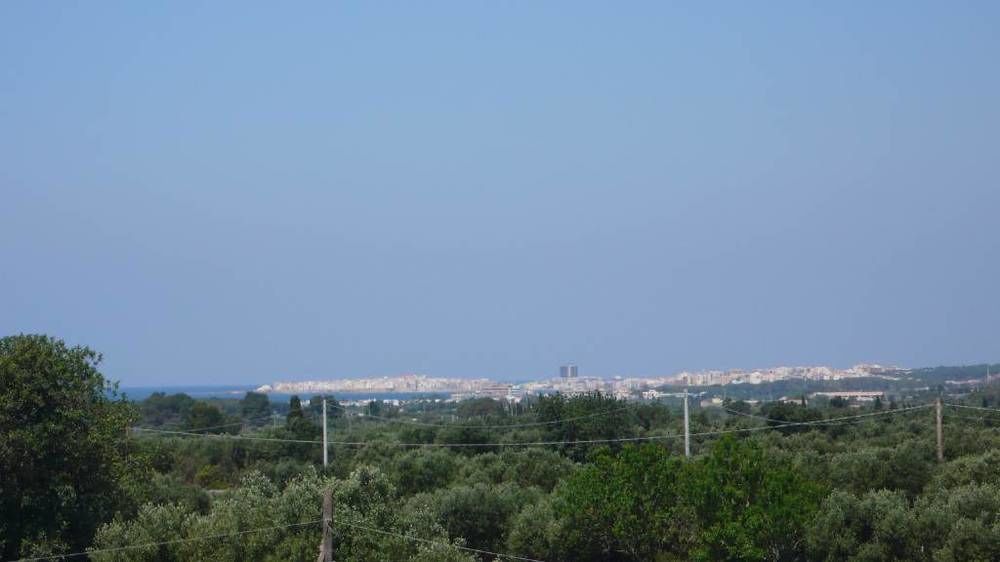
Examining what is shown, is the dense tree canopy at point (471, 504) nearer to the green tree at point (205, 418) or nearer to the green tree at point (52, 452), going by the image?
the green tree at point (52, 452)

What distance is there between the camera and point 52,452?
29.5 m

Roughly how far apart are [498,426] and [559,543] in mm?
37629

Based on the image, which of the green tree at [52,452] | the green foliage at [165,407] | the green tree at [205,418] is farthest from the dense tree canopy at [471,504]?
the green foliage at [165,407]

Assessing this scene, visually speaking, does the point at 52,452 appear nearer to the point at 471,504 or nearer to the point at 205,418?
the point at 471,504

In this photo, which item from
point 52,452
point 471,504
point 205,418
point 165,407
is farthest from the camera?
point 165,407

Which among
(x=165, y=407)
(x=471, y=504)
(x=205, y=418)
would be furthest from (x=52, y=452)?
(x=165, y=407)

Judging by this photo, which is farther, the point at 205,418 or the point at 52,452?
the point at 205,418

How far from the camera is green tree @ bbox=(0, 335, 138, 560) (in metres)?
28.8

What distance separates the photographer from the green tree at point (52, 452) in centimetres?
2880

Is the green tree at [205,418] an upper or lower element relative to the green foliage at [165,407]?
upper

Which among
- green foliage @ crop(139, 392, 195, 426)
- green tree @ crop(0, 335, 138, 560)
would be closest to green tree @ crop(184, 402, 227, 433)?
green foliage @ crop(139, 392, 195, 426)

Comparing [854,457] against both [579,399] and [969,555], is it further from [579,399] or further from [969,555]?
[579,399]

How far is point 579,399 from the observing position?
70.2 m

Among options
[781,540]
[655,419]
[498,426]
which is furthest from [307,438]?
[781,540]
